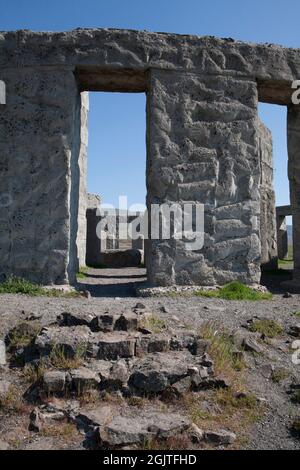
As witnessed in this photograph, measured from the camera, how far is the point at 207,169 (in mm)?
6855

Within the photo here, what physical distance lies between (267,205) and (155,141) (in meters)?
5.39

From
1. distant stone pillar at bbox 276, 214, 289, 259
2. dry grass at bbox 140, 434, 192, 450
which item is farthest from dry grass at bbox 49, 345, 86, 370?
distant stone pillar at bbox 276, 214, 289, 259

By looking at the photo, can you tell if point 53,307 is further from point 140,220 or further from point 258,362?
point 140,220

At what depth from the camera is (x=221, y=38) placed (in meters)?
7.05

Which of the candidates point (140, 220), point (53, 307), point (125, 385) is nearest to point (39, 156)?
point (53, 307)

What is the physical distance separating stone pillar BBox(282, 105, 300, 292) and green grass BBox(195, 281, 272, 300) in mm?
1481

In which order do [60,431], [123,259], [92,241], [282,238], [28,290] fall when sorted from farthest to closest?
[282,238] → [92,241] → [123,259] → [28,290] → [60,431]

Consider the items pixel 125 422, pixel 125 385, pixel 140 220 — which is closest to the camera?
pixel 125 422

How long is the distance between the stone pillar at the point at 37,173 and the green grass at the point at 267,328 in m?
2.95

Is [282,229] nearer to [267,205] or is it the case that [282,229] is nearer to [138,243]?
[138,243]

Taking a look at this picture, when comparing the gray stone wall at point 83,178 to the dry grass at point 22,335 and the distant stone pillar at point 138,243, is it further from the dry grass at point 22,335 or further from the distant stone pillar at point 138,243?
the dry grass at point 22,335

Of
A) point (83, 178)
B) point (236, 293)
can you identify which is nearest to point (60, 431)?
point (236, 293)

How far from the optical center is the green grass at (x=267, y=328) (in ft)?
16.0
